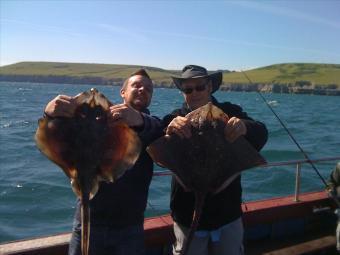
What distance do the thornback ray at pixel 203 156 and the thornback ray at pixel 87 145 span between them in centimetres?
39

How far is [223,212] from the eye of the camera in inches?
162

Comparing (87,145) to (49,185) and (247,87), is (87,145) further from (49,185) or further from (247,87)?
(247,87)

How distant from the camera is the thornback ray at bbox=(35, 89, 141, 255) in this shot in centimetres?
316

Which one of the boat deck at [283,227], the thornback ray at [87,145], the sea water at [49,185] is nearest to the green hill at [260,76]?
the sea water at [49,185]

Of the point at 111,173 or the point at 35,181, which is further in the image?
the point at 35,181

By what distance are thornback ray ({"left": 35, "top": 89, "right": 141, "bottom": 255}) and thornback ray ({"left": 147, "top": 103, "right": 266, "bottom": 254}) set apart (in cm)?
39

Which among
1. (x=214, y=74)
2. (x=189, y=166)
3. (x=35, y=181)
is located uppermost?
(x=214, y=74)

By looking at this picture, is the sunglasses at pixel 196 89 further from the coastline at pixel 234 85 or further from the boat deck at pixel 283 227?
the coastline at pixel 234 85

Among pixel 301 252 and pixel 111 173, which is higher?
pixel 111 173

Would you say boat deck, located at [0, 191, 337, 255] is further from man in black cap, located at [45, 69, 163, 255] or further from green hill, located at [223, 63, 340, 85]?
green hill, located at [223, 63, 340, 85]

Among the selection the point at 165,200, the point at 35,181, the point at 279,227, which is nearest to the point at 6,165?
the point at 35,181

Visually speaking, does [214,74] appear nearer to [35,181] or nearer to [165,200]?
[165,200]

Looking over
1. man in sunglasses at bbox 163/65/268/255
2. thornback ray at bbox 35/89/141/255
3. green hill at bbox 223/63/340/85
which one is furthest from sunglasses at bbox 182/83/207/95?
green hill at bbox 223/63/340/85

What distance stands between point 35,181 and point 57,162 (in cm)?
1406
